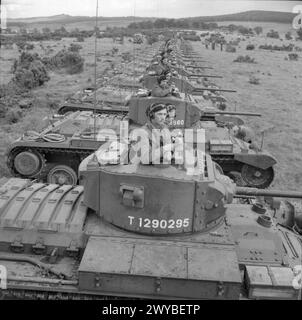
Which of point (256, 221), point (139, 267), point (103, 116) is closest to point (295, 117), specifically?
point (103, 116)

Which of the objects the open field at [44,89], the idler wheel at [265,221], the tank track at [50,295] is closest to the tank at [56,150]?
the open field at [44,89]

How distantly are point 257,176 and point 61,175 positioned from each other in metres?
5.83

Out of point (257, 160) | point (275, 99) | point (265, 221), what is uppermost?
point (265, 221)

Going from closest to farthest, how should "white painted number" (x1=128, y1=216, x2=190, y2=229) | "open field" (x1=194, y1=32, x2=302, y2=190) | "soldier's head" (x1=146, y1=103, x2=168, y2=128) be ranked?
"white painted number" (x1=128, y1=216, x2=190, y2=229), "soldier's head" (x1=146, y1=103, x2=168, y2=128), "open field" (x1=194, y1=32, x2=302, y2=190)

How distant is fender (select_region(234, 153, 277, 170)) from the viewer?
47.2ft

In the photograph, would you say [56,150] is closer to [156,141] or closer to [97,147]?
[97,147]

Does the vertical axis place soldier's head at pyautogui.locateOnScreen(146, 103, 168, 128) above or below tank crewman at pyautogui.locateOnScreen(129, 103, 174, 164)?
above

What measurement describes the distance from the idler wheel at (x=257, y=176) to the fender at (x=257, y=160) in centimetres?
36

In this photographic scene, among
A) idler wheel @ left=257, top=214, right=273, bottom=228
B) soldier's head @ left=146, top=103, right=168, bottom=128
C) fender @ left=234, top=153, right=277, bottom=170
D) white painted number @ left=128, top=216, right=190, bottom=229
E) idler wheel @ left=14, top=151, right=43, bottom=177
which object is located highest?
soldier's head @ left=146, top=103, right=168, bottom=128

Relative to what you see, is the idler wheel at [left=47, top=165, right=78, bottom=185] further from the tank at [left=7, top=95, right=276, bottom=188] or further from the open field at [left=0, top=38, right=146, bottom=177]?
the open field at [left=0, top=38, right=146, bottom=177]

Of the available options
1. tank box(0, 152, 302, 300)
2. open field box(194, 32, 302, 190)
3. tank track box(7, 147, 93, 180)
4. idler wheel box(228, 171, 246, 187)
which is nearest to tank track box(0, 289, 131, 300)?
tank box(0, 152, 302, 300)

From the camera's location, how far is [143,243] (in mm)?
7832

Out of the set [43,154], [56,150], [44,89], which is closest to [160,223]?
[56,150]

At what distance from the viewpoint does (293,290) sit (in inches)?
292
